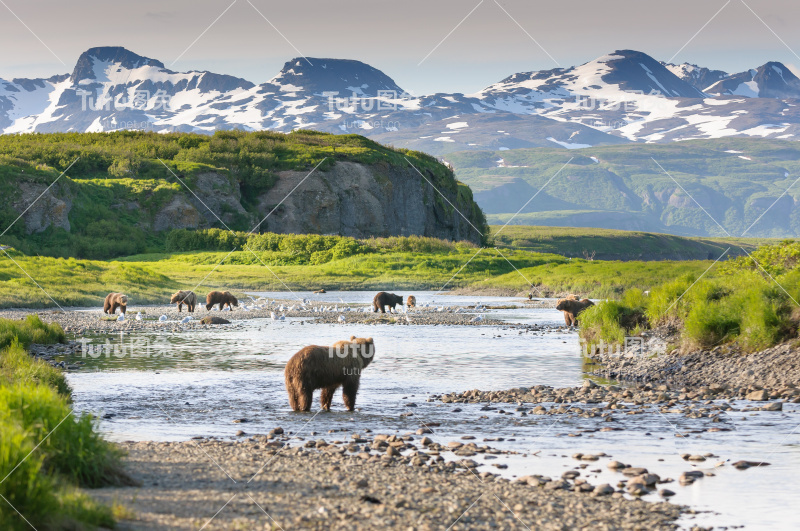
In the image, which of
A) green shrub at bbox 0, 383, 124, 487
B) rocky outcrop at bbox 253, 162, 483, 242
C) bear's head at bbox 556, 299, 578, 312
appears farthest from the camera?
rocky outcrop at bbox 253, 162, 483, 242

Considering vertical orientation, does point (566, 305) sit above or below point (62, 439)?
above

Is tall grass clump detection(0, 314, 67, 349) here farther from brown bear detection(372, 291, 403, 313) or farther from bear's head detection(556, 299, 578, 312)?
bear's head detection(556, 299, 578, 312)

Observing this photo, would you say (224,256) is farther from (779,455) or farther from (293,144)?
(779,455)

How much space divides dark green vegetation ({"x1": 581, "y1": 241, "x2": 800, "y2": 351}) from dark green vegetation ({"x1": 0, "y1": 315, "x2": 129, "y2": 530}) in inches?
575

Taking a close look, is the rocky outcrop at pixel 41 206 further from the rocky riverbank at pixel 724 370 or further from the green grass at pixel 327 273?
the rocky riverbank at pixel 724 370

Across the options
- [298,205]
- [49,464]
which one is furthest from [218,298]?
[298,205]

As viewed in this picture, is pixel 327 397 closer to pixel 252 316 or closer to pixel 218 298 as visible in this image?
pixel 252 316

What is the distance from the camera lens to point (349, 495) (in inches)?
329

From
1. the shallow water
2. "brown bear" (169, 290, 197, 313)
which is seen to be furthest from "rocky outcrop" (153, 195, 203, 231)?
the shallow water

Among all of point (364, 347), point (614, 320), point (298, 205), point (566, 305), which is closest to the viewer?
point (364, 347)

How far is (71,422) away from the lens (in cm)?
833

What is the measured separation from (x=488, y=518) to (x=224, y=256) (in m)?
58.9

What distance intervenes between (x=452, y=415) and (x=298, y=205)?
7423 centimetres

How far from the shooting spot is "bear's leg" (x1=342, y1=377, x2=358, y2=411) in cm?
1396
